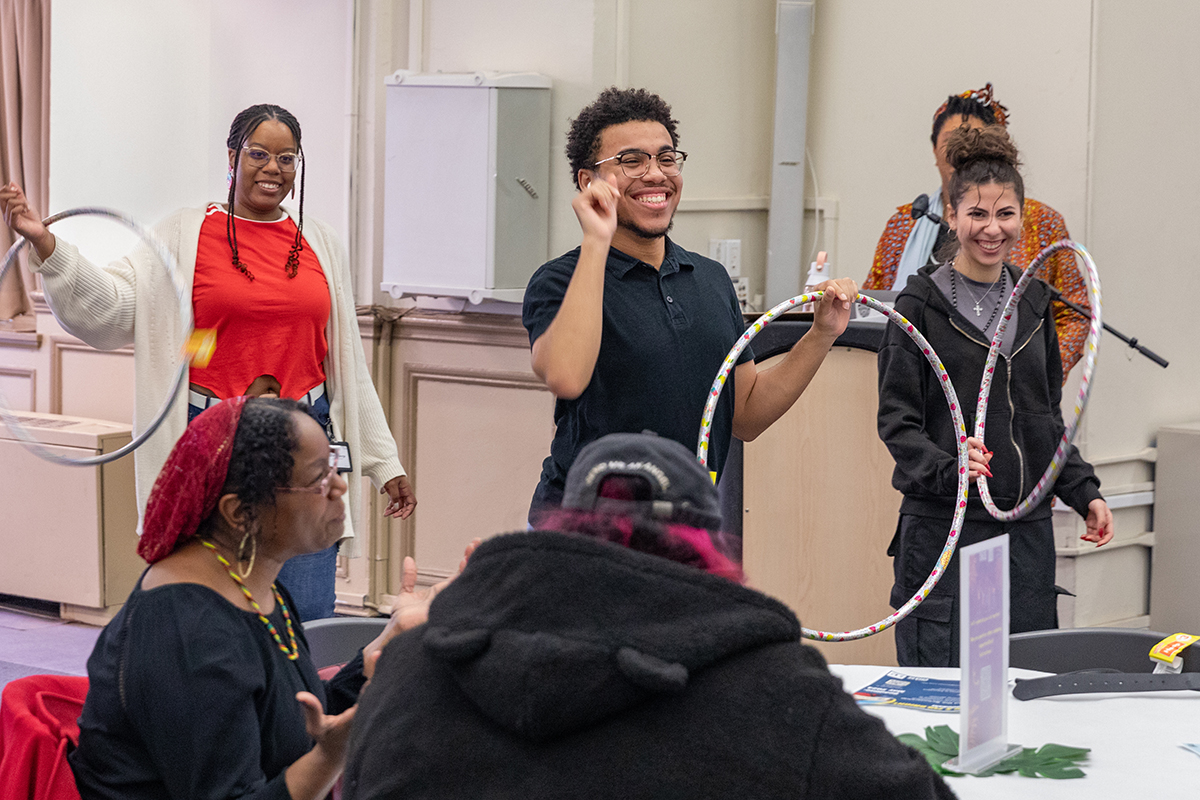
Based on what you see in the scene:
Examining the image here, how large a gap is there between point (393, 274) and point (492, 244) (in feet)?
1.40

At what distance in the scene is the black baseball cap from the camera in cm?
103

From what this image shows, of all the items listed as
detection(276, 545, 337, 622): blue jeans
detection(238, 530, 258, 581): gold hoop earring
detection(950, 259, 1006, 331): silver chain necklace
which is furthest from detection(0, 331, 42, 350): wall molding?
detection(238, 530, 258, 581): gold hoop earring

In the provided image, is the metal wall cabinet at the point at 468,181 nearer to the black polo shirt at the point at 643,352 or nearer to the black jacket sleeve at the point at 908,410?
the black jacket sleeve at the point at 908,410

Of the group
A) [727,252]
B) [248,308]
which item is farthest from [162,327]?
[727,252]

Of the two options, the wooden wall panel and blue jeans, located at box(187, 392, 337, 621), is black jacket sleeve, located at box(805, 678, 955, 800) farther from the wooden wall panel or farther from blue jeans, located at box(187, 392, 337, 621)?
the wooden wall panel

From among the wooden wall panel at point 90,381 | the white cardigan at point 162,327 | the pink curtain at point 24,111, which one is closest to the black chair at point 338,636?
the white cardigan at point 162,327

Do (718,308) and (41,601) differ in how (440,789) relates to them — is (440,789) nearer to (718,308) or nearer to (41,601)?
(718,308)

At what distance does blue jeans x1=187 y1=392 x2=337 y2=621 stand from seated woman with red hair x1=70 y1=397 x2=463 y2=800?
32.0 inches

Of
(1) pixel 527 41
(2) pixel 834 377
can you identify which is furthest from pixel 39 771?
(1) pixel 527 41

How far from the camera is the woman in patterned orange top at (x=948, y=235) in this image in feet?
9.93

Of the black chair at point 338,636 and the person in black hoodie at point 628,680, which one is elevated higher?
the person in black hoodie at point 628,680

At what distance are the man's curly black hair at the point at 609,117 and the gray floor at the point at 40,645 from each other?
2.44 metres

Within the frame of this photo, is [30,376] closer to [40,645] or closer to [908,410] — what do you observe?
[40,645]

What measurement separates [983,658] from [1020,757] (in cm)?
14
